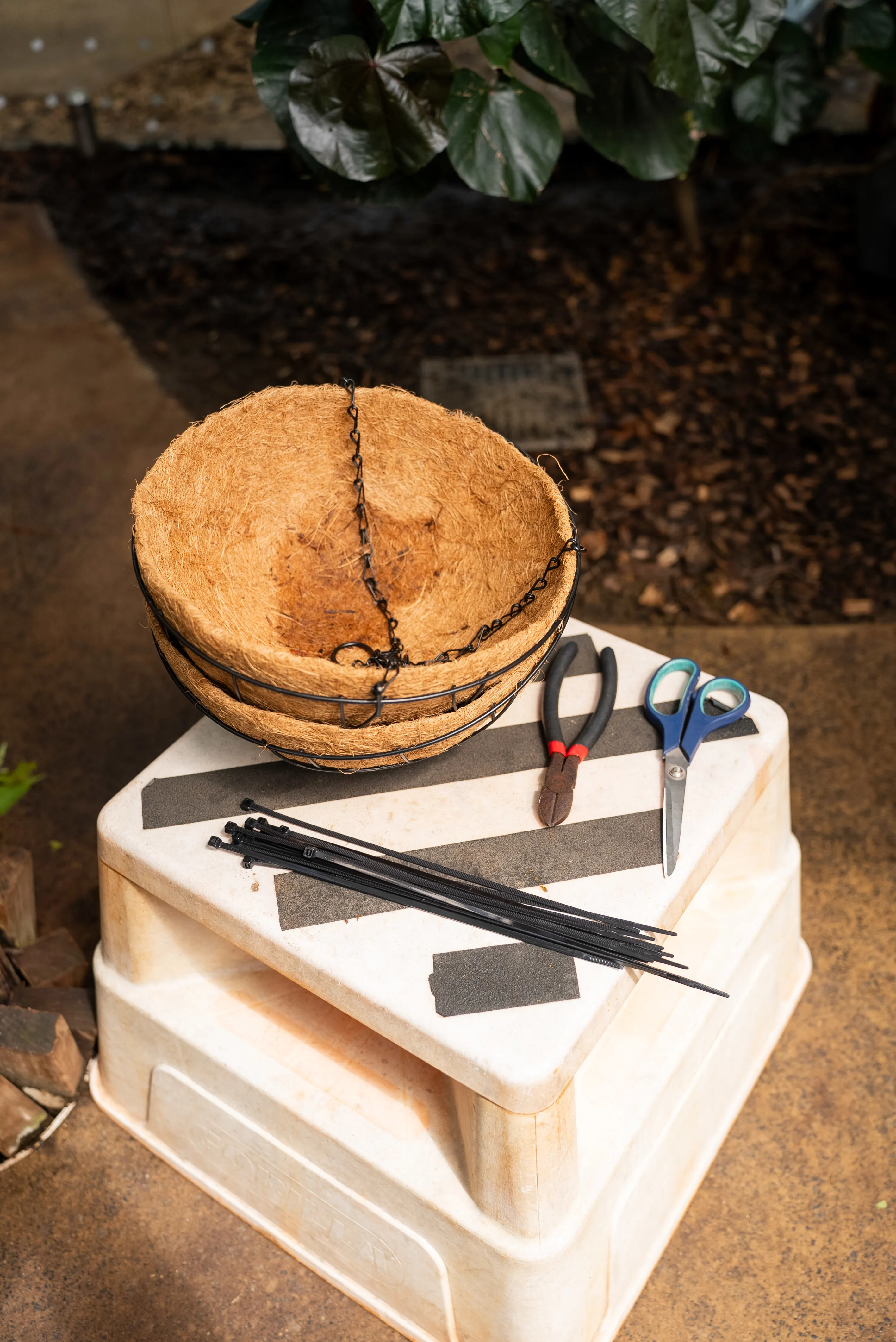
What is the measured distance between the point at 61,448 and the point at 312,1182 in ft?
7.05

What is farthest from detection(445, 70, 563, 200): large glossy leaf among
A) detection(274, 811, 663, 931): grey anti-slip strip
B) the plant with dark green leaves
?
detection(274, 811, 663, 931): grey anti-slip strip

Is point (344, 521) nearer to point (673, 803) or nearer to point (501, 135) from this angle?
point (673, 803)

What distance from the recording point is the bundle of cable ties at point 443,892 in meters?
1.38

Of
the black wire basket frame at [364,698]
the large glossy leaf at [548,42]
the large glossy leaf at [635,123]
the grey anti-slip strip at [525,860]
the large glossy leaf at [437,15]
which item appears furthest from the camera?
the large glossy leaf at [635,123]

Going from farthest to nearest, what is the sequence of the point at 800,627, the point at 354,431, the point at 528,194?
the point at 800,627 < the point at 528,194 < the point at 354,431

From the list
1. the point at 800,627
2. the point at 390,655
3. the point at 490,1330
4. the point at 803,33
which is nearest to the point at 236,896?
the point at 390,655

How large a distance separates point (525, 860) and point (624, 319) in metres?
2.35

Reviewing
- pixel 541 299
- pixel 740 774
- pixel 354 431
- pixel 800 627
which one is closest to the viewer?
pixel 740 774

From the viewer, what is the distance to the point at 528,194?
209cm

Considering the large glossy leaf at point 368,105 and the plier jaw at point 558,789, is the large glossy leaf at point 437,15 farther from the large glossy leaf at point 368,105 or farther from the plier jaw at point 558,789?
the plier jaw at point 558,789

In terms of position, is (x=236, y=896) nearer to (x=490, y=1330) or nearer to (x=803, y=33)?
(x=490, y=1330)

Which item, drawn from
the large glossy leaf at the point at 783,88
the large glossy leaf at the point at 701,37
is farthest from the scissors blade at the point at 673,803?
the large glossy leaf at the point at 783,88

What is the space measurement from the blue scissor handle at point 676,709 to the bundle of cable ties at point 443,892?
25cm

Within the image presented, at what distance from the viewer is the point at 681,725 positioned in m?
1.58
